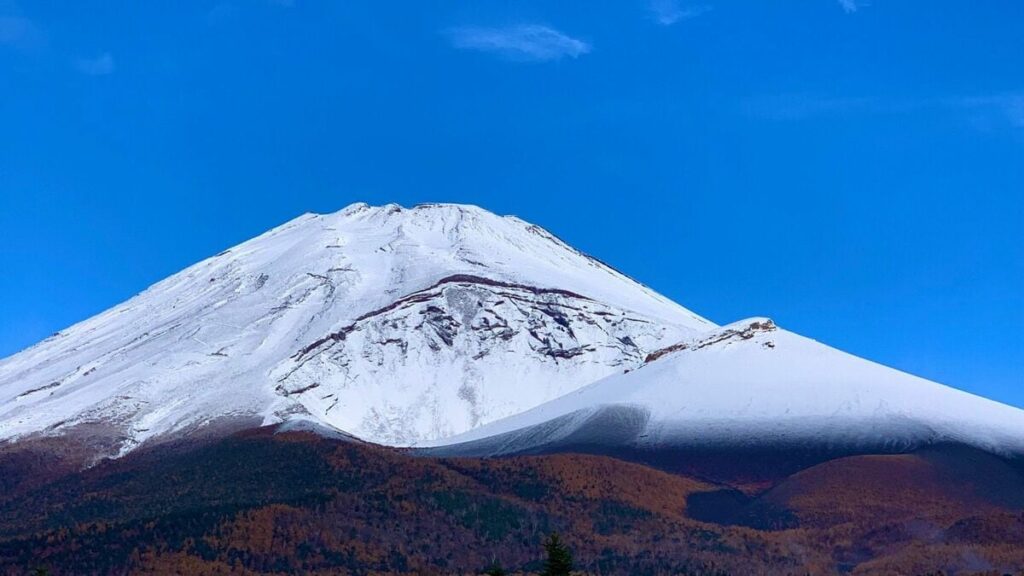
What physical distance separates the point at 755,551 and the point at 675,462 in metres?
20.9

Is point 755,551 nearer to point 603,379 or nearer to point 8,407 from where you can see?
point 603,379

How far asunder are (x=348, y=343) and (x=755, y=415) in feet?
142

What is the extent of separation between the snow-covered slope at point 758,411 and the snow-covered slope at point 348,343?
37.2 ft

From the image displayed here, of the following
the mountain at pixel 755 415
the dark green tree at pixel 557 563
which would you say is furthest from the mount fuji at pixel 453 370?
the dark green tree at pixel 557 563

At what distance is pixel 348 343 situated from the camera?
144m

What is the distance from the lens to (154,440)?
4872 inches

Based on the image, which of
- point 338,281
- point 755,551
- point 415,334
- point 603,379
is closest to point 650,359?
point 603,379

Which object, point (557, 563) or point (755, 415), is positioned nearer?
point (557, 563)

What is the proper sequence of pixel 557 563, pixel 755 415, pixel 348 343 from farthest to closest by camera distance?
pixel 348 343 < pixel 755 415 < pixel 557 563

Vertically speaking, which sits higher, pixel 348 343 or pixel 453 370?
pixel 348 343

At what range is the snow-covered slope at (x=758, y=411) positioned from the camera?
4368 inches

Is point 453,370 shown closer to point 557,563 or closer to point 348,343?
point 348,343

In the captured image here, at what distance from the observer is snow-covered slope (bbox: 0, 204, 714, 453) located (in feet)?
433

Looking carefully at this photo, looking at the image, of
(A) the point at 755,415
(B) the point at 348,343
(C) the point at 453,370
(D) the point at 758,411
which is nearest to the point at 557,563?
(A) the point at 755,415
